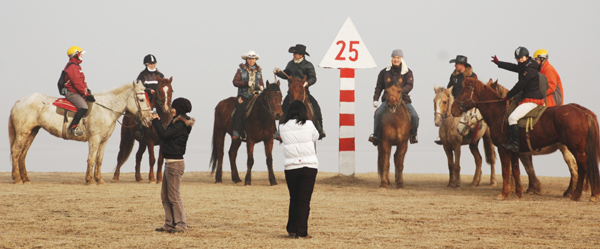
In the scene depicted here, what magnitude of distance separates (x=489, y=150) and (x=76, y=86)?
9.59 metres

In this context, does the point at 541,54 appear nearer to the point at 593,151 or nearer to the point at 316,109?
the point at 593,151

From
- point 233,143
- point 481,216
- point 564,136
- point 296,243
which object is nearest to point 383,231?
point 296,243

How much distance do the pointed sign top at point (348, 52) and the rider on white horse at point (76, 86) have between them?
17.9 ft

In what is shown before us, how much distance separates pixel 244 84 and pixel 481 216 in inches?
284

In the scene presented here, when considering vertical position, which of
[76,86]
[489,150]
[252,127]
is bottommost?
[489,150]

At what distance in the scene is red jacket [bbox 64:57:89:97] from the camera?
16.0 metres

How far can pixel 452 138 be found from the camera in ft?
54.4

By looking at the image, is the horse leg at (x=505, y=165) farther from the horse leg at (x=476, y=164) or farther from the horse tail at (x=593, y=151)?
the horse leg at (x=476, y=164)

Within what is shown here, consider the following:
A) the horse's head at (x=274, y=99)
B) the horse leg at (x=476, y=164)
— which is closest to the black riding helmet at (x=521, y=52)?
the horse leg at (x=476, y=164)

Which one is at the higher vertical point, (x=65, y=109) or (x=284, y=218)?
(x=65, y=109)

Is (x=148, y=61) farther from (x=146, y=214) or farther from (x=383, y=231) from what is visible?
(x=383, y=231)

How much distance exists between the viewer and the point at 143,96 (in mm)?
16250

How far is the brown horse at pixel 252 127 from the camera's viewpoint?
15.8 m

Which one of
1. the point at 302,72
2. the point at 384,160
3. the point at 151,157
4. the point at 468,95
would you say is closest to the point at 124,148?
the point at 151,157
